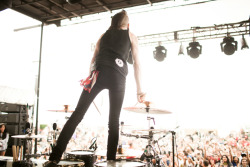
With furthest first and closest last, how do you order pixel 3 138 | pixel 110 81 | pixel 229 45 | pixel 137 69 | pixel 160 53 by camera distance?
pixel 160 53, pixel 229 45, pixel 3 138, pixel 137 69, pixel 110 81

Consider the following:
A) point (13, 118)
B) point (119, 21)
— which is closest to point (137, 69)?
point (119, 21)

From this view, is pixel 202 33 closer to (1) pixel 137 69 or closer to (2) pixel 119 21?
(2) pixel 119 21

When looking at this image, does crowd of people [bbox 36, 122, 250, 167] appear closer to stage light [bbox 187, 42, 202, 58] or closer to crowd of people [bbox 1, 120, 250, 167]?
crowd of people [bbox 1, 120, 250, 167]

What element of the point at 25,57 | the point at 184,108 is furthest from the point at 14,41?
the point at 184,108

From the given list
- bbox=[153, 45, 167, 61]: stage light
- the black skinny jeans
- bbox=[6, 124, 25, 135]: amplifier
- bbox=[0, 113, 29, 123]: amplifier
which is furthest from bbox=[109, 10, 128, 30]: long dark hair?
bbox=[153, 45, 167, 61]: stage light

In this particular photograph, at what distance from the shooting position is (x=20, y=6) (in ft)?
19.4

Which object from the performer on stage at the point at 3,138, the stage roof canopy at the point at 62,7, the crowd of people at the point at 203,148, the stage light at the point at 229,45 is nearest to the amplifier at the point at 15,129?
the performer on stage at the point at 3,138

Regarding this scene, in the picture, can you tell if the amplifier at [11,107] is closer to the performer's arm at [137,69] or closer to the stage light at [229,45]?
the performer's arm at [137,69]

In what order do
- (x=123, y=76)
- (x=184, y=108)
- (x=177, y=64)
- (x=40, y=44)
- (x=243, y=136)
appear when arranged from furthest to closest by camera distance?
(x=40, y=44) → (x=177, y=64) → (x=184, y=108) → (x=243, y=136) → (x=123, y=76)

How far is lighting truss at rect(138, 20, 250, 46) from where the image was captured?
507 cm

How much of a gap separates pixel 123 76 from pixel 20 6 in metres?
5.56

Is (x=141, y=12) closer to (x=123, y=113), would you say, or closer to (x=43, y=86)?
(x=123, y=113)

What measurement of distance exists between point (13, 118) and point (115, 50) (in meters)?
4.19

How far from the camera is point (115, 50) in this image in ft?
4.57
